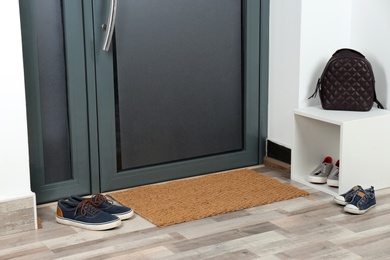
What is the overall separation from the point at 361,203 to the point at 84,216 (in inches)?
45.7

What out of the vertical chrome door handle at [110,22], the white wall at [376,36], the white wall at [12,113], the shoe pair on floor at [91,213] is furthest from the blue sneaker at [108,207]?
the white wall at [376,36]

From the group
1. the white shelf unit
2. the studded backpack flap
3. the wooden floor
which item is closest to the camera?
the wooden floor

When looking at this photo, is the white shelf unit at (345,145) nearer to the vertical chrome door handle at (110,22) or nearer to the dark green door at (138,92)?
the dark green door at (138,92)

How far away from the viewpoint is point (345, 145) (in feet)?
9.97

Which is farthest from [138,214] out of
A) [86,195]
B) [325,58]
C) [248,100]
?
[325,58]

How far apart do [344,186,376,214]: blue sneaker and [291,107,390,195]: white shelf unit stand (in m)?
0.17

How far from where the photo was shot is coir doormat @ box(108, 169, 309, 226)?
9.58 ft

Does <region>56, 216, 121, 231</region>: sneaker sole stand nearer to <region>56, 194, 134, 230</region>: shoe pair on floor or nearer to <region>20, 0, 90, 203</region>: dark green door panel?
<region>56, 194, 134, 230</region>: shoe pair on floor

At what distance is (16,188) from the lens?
2721 mm

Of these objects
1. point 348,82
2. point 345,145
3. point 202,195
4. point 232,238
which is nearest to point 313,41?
point 348,82

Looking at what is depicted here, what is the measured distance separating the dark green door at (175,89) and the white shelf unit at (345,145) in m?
0.31

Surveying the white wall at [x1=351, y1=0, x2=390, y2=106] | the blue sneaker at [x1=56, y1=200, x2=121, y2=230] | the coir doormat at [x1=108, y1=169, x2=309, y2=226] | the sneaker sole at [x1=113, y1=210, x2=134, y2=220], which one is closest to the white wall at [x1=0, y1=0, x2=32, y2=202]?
the blue sneaker at [x1=56, y1=200, x2=121, y2=230]

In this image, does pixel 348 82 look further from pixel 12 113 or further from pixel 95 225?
pixel 12 113

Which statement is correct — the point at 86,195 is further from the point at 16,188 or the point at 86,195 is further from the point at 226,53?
the point at 226,53
